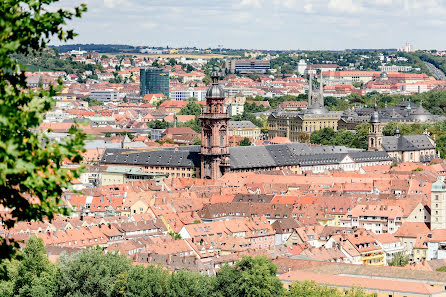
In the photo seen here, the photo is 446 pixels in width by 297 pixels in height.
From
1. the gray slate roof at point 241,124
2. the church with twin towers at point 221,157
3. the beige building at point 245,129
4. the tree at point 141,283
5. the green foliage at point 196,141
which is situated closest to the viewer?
the tree at point 141,283

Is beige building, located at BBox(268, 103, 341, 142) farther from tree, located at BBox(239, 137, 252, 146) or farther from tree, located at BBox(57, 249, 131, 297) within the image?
tree, located at BBox(57, 249, 131, 297)

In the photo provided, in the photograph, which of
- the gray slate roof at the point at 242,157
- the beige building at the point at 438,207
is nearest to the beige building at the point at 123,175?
the gray slate roof at the point at 242,157

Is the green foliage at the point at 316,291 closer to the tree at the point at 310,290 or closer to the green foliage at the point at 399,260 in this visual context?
the tree at the point at 310,290

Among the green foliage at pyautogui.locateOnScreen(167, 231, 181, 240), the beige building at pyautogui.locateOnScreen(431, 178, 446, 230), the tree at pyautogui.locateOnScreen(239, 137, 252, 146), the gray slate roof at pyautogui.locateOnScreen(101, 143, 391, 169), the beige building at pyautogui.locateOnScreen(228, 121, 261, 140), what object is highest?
the beige building at pyautogui.locateOnScreen(431, 178, 446, 230)

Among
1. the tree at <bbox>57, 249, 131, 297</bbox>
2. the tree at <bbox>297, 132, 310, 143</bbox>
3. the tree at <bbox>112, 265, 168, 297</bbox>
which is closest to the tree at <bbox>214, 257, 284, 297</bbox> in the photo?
the tree at <bbox>112, 265, 168, 297</bbox>

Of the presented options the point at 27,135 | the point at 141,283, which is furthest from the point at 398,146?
the point at 27,135

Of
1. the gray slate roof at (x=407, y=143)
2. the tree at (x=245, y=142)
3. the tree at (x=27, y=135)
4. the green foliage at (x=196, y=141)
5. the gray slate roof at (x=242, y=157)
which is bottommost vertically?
the green foliage at (x=196, y=141)

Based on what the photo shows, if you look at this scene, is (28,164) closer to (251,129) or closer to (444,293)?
(444,293)
